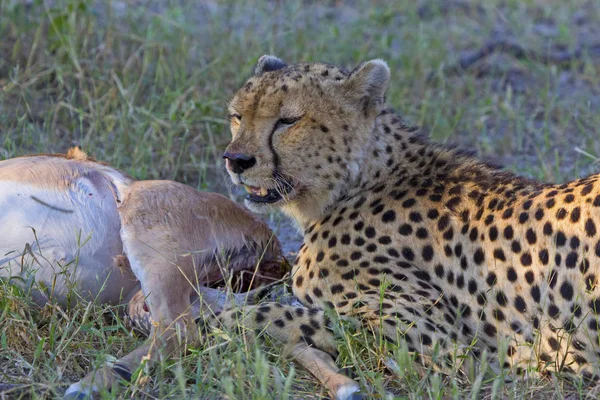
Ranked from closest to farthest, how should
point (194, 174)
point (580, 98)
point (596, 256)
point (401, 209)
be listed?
point (596, 256), point (401, 209), point (194, 174), point (580, 98)

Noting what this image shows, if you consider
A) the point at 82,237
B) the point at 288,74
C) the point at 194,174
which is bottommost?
the point at 194,174

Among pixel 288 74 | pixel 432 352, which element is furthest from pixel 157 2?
pixel 432 352

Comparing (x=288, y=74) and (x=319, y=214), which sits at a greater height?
(x=288, y=74)

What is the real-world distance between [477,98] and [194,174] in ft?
6.31

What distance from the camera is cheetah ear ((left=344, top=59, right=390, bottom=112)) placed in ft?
11.7

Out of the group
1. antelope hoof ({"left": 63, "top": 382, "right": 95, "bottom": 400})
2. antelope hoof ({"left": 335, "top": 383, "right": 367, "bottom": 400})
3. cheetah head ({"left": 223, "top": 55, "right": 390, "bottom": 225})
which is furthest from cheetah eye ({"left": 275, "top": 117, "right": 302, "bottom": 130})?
antelope hoof ({"left": 63, "top": 382, "right": 95, "bottom": 400})

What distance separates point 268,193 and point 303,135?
0.81 feet

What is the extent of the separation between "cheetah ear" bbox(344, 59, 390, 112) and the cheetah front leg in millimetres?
827

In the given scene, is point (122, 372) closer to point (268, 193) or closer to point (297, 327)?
point (297, 327)

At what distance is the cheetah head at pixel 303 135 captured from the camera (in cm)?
350

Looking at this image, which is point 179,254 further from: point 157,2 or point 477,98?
point 157,2

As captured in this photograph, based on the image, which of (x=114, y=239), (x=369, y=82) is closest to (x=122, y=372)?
(x=114, y=239)

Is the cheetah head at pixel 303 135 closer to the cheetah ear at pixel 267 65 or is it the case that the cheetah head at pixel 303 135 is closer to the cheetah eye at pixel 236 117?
the cheetah eye at pixel 236 117

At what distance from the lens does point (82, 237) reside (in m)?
3.38
